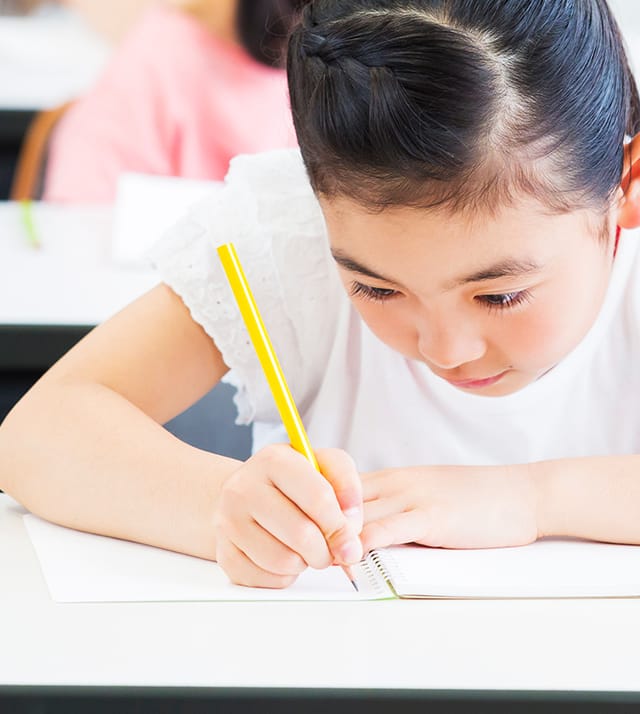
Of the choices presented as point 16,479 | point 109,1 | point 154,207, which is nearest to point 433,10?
point 16,479

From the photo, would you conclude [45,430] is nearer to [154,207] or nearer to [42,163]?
[154,207]

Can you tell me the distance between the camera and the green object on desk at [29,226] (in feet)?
5.21

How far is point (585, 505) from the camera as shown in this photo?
77 cm

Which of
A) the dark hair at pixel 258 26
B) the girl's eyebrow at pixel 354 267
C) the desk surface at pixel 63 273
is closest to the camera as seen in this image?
the girl's eyebrow at pixel 354 267

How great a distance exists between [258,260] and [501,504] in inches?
12.8

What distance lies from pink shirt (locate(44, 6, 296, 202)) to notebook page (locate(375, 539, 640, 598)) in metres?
1.81

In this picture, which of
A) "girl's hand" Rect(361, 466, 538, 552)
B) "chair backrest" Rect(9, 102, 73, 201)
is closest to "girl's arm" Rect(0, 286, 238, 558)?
"girl's hand" Rect(361, 466, 538, 552)

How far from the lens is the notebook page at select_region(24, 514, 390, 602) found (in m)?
0.64

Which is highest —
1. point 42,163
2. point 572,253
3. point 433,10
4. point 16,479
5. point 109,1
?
point 433,10

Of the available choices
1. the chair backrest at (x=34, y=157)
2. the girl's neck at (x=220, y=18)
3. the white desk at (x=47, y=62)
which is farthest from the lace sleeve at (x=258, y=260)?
the white desk at (x=47, y=62)

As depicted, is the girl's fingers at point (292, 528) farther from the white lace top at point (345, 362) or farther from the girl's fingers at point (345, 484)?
the white lace top at point (345, 362)

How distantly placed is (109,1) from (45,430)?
8.84 ft

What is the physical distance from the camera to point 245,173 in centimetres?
100

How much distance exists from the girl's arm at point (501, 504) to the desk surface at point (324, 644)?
99mm
